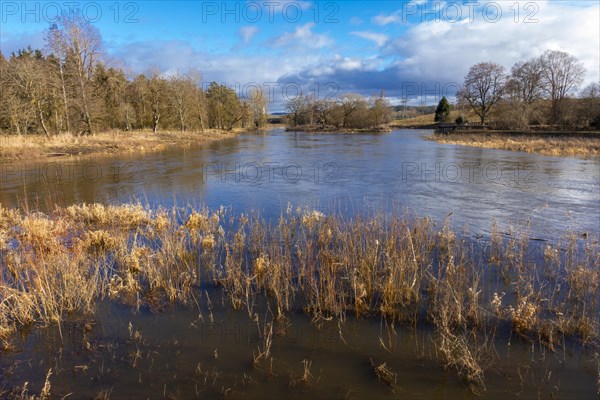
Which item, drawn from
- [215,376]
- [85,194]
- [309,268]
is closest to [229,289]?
[309,268]

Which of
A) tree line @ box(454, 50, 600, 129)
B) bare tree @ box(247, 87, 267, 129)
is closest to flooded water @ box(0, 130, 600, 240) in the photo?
tree line @ box(454, 50, 600, 129)

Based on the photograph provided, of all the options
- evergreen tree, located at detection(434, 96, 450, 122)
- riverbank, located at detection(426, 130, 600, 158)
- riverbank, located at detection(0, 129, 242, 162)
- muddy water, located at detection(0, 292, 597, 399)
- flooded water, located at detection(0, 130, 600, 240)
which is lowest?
muddy water, located at detection(0, 292, 597, 399)

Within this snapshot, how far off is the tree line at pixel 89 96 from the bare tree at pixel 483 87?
161ft

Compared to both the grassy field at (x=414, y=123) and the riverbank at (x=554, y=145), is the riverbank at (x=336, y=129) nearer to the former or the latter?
the grassy field at (x=414, y=123)

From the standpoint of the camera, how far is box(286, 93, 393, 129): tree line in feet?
284

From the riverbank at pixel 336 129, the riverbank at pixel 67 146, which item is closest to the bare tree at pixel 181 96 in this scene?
the riverbank at pixel 67 146

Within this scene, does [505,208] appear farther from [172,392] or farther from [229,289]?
[172,392]

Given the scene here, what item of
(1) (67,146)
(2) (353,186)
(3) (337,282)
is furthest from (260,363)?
(1) (67,146)

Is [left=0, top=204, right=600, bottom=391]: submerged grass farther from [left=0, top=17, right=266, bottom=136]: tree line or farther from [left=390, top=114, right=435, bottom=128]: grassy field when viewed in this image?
[left=390, top=114, right=435, bottom=128]: grassy field

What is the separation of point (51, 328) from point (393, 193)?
13.2 metres

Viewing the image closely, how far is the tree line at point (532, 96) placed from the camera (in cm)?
5281

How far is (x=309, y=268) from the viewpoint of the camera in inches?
283

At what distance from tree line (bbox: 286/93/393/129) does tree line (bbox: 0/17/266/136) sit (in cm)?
2392

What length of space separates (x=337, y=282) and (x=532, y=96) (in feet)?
252
